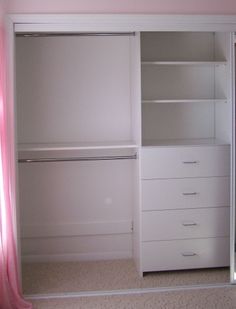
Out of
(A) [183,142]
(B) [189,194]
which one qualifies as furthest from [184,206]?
(A) [183,142]

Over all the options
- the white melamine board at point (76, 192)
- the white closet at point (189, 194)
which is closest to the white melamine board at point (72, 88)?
the white melamine board at point (76, 192)

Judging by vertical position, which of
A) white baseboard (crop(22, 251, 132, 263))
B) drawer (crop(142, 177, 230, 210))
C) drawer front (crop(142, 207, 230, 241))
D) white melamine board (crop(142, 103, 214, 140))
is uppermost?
white melamine board (crop(142, 103, 214, 140))

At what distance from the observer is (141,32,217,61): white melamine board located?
4.07 m

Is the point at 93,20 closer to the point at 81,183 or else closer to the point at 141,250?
the point at 81,183

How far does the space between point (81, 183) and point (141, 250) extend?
0.85 meters

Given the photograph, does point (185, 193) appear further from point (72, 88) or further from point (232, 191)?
point (72, 88)

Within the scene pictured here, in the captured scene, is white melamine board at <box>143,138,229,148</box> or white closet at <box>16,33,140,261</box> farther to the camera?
white closet at <box>16,33,140,261</box>

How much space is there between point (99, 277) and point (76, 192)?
2.61 ft

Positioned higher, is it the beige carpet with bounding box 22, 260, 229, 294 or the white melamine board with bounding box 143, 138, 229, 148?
the white melamine board with bounding box 143, 138, 229, 148

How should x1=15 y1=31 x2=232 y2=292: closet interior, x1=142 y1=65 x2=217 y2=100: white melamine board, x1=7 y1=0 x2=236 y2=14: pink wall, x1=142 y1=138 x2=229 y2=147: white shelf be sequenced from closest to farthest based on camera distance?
x1=7 y1=0 x2=236 y2=14: pink wall → x1=142 y1=138 x2=229 y2=147: white shelf → x1=15 y1=31 x2=232 y2=292: closet interior → x1=142 y1=65 x2=217 y2=100: white melamine board

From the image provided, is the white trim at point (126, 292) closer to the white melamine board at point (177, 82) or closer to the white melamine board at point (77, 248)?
the white melamine board at point (77, 248)

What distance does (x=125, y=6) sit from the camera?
3.46 m

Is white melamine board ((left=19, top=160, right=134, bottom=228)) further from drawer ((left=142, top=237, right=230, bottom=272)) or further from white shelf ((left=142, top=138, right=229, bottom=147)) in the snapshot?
drawer ((left=142, top=237, right=230, bottom=272))

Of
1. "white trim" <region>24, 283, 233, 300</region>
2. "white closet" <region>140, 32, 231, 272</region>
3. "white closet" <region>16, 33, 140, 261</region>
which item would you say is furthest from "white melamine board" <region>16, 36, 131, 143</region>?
"white trim" <region>24, 283, 233, 300</region>
